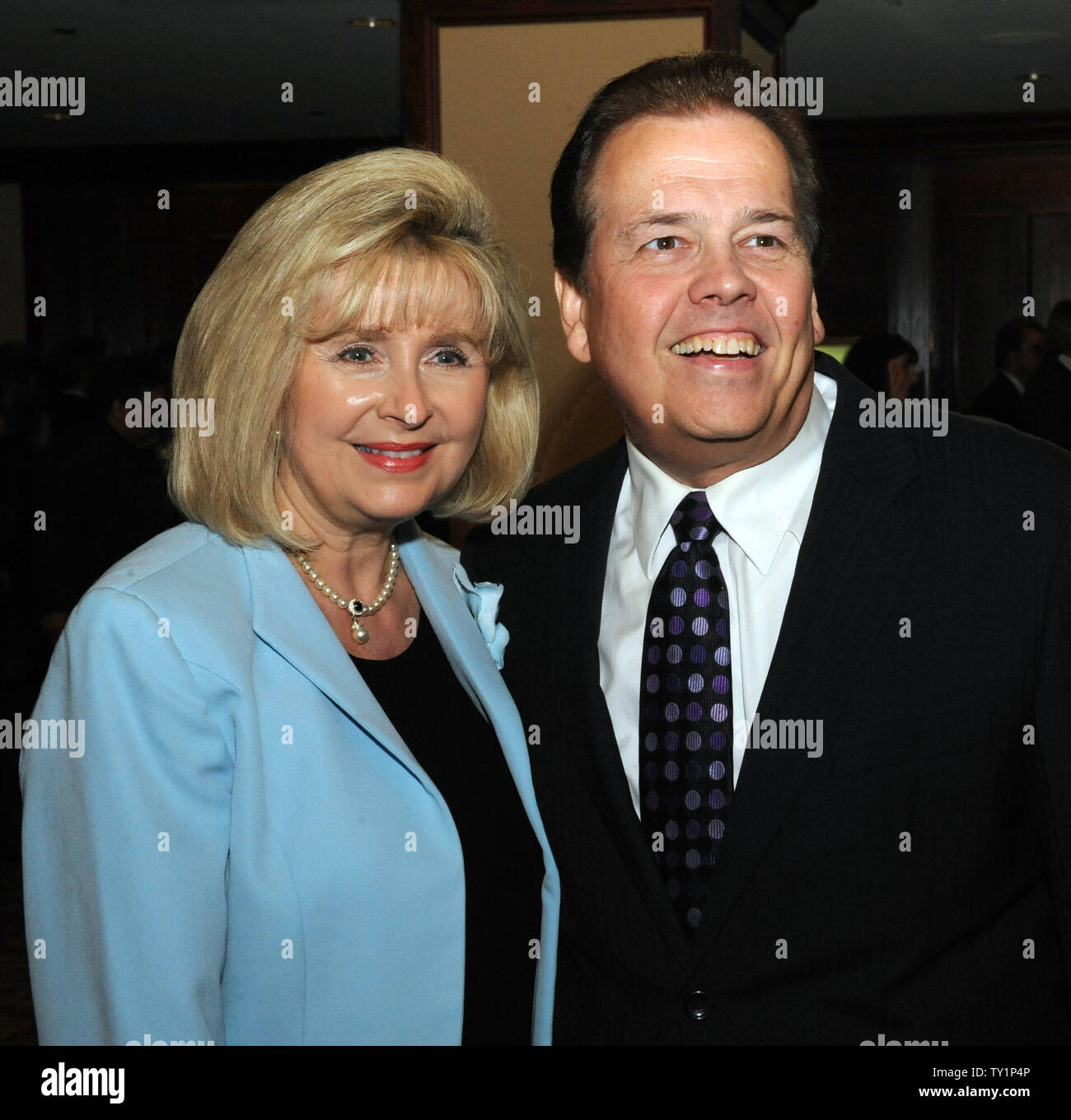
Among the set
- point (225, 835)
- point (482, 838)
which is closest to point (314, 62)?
point (482, 838)

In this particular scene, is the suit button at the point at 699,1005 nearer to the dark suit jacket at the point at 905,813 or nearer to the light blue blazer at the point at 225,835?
the dark suit jacket at the point at 905,813

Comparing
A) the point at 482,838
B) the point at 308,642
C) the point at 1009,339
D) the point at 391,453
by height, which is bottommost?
the point at 482,838

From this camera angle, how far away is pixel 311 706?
1.55 meters

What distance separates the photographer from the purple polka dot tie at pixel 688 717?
1655 millimetres

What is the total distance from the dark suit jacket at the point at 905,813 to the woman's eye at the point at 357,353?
600 mm

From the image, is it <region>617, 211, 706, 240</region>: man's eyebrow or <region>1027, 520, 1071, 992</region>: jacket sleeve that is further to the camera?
<region>617, 211, 706, 240</region>: man's eyebrow

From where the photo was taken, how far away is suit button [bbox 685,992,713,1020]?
160cm

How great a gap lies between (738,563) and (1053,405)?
15.4ft

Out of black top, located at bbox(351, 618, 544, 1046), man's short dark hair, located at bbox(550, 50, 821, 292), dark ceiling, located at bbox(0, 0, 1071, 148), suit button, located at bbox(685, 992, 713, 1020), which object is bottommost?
suit button, located at bbox(685, 992, 713, 1020)

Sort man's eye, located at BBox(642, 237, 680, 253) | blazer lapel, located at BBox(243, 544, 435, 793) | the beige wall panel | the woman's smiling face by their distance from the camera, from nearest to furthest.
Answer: blazer lapel, located at BBox(243, 544, 435, 793) < the woman's smiling face < man's eye, located at BBox(642, 237, 680, 253) < the beige wall panel

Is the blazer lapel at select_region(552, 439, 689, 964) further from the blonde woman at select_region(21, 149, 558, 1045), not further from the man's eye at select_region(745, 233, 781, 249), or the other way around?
the man's eye at select_region(745, 233, 781, 249)

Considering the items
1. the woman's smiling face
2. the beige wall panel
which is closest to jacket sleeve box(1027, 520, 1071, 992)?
the woman's smiling face

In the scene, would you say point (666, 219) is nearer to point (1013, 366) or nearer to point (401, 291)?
point (401, 291)
